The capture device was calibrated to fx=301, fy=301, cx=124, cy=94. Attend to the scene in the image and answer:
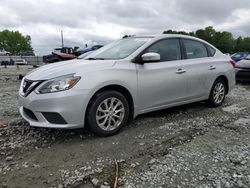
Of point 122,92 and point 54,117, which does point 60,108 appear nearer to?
point 54,117

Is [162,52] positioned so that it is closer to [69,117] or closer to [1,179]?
[69,117]

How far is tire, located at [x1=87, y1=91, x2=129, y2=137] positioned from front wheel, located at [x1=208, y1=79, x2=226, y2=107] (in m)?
2.45

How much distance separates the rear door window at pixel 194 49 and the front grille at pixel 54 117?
286 centimetres

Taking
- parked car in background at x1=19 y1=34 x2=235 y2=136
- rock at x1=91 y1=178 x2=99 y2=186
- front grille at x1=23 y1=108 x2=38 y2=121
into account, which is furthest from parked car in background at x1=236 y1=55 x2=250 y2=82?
rock at x1=91 y1=178 x2=99 y2=186

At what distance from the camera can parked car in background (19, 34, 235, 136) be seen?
410 cm

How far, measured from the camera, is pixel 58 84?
4.11 metres

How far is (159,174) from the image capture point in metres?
3.35

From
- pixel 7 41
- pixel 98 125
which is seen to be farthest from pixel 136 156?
pixel 7 41

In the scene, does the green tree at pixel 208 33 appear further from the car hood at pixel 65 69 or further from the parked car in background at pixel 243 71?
the car hood at pixel 65 69

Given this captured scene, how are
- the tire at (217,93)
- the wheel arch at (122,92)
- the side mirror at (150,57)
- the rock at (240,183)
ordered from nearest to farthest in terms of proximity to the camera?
1. the rock at (240,183)
2. the wheel arch at (122,92)
3. the side mirror at (150,57)
4. the tire at (217,93)

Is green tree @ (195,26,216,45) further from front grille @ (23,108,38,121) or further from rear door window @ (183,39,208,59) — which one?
front grille @ (23,108,38,121)

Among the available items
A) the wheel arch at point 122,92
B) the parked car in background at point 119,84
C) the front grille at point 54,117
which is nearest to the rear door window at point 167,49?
the parked car in background at point 119,84

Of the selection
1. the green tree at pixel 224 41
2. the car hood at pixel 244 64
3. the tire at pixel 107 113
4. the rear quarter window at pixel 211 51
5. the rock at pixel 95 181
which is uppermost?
the green tree at pixel 224 41

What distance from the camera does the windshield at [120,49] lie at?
16.5ft
